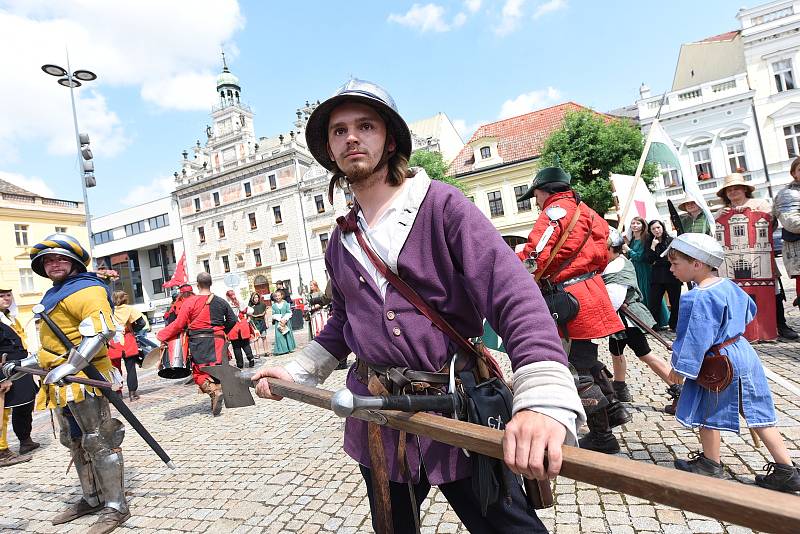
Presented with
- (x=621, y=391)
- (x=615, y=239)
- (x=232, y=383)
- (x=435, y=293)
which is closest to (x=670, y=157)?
(x=615, y=239)

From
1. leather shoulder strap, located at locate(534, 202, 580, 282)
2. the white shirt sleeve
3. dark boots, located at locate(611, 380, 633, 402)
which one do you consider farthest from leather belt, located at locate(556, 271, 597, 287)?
dark boots, located at locate(611, 380, 633, 402)

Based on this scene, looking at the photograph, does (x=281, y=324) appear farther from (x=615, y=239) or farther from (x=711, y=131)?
(x=711, y=131)

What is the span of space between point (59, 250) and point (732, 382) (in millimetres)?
4736

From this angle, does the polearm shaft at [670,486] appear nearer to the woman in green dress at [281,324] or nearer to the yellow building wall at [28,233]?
the woman in green dress at [281,324]

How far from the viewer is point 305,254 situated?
130 feet

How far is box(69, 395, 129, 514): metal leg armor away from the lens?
360 cm

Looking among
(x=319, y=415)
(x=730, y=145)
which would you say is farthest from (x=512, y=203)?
(x=319, y=415)

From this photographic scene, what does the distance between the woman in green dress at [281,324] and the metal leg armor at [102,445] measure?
912 cm

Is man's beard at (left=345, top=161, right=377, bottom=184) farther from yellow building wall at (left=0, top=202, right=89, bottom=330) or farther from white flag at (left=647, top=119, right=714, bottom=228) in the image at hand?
yellow building wall at (left=0, top=202, right=89, bottom=330)

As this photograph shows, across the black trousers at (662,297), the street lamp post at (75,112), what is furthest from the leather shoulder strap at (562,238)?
the street lamp post at (75,112)

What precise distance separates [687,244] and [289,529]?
320cm

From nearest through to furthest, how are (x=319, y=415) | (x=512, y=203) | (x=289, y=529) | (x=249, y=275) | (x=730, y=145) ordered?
1. (x=289, y=529)
2. (x=319, y=415)
3. (x=730, y=145)
4. (x=512, y=203)
5. (x=249, y=275)

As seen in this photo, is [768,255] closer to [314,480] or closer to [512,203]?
[314,480]

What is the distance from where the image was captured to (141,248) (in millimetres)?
51531
